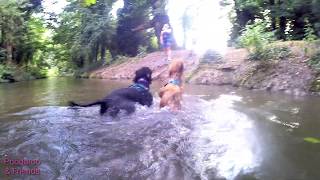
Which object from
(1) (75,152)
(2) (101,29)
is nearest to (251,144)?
(1) (75,152)

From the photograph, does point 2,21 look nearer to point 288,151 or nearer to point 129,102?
point 129,102

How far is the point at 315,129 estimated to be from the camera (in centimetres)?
520

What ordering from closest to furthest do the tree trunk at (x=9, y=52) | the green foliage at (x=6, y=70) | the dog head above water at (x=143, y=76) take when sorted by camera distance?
1. the dog head above water at (x=143, y=76)
2. the green foliage at (x=6, y=70)
3. the tree trunk at (x=9, y=52)

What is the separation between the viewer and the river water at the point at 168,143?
352 cm

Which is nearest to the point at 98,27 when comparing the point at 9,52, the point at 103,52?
the point at 103,52

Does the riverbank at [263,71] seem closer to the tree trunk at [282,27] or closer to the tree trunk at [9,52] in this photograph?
the tree trunk at [282,27]

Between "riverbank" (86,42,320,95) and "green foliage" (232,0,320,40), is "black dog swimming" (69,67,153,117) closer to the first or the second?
"riverbank" (86,42,320,95)

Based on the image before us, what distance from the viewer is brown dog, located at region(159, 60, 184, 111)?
6.70 meters

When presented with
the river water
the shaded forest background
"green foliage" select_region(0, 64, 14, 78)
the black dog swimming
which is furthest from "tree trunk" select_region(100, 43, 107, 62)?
the black dog swimming

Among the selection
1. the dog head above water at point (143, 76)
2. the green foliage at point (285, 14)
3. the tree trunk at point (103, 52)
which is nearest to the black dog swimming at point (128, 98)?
the dog head above water at point (143, 76)

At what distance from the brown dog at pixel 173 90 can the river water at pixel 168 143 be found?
17 cm

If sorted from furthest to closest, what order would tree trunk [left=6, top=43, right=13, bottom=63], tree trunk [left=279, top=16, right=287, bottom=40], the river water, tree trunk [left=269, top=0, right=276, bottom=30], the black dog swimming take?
tree trunk [left=6, top=43, right=13, bottom=63]
tree trunk [left=279, top=16, right=287, bottom=40]
tree trunk [left=269, top=0, right=276, bottom=30]
the black dog swimming
the river water

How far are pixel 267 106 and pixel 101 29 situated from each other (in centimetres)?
1997

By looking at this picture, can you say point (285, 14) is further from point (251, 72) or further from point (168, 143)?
point (168, 143)
